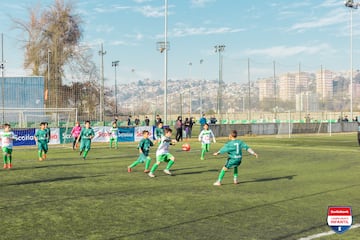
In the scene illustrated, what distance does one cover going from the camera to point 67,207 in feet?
A: 32.7

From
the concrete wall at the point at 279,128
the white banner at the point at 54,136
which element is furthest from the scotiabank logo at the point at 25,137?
the concrete wall at the point at 279,128

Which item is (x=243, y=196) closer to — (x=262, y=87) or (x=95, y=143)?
(x=95, y=143)

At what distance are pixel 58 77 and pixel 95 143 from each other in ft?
110

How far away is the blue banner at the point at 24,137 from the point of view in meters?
32.2

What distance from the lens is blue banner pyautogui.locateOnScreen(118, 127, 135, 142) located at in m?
37.2

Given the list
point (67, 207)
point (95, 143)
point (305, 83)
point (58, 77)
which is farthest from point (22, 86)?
point (67, 207)

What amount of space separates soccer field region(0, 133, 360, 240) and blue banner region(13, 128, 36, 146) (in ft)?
46.8

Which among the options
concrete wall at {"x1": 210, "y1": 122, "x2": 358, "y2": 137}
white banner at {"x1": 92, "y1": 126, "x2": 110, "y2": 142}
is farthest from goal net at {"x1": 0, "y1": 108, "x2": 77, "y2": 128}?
concrete wall at {"x1": 210, "y1": 122, "x2": 358, "y2": 137}

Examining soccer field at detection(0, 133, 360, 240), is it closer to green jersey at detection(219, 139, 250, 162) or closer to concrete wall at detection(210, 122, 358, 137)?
green jersey at detection(219, 139, 250, 162)

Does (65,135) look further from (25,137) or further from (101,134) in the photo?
(25,137)

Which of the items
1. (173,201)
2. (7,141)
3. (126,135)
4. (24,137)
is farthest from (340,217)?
(126,135)

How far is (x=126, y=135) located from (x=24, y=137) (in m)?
8.62

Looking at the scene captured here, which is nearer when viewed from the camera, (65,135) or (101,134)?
(65,135)

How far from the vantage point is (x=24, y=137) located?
1275 inches
